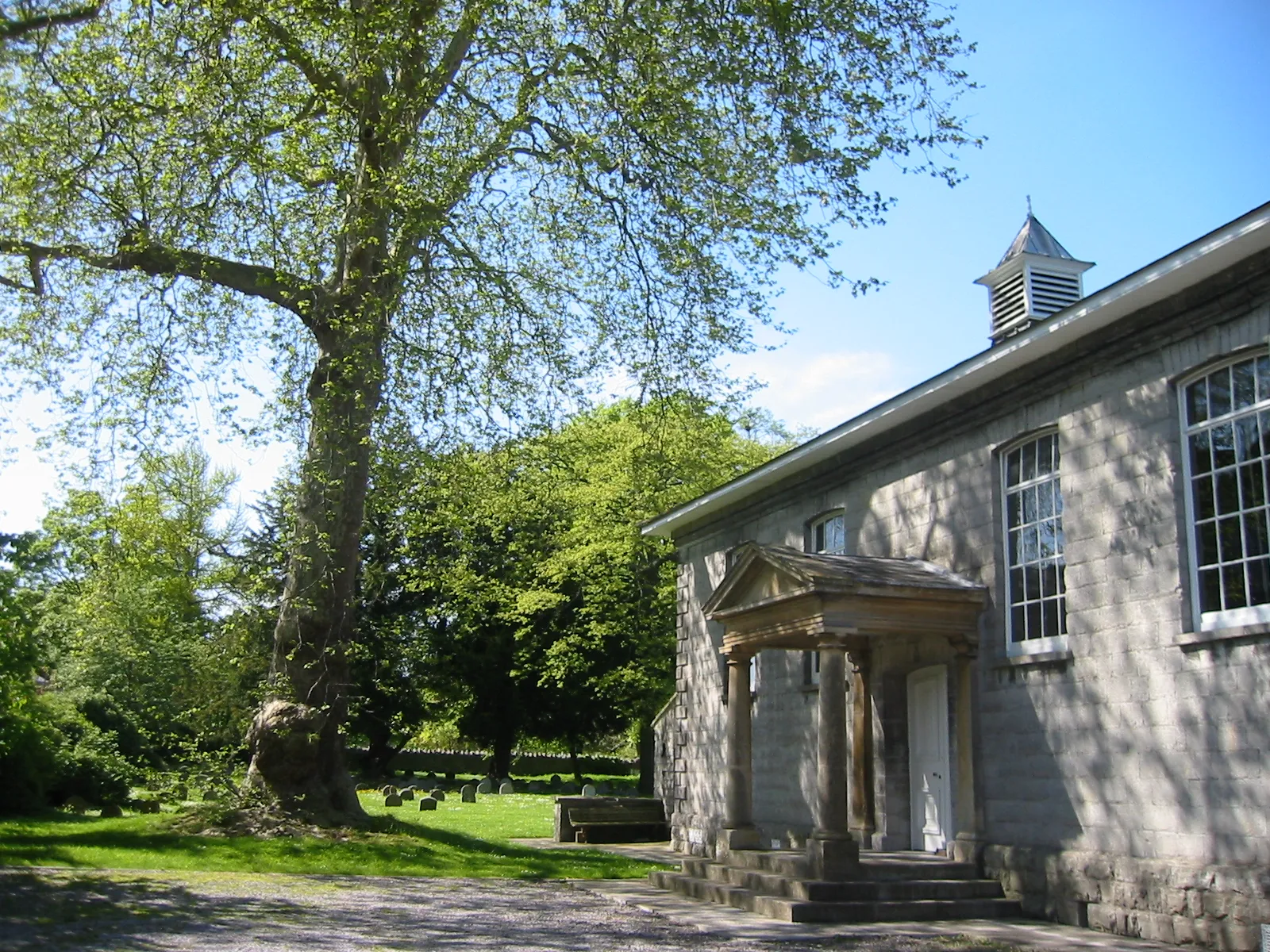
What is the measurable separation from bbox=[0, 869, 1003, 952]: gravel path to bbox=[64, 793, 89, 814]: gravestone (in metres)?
10.3

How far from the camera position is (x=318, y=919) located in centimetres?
1019

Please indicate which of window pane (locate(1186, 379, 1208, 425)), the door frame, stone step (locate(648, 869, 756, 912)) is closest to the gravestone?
stone step (locate(648, 869, 756, 912))

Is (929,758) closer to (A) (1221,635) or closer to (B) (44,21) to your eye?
(A) (1221,635)

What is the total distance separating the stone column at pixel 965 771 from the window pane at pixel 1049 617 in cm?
96

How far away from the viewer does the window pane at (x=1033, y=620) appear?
12.4 metres

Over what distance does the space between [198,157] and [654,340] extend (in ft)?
21.2

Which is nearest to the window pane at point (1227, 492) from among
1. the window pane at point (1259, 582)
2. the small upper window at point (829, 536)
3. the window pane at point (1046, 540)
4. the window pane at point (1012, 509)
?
the window pane at point (1259, 582)

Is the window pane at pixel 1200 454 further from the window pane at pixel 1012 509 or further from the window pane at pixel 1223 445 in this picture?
the window pane at pixel 1012 509

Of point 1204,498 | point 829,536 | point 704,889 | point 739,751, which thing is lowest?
point 704,889

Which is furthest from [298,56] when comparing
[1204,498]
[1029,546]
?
[1204,498]

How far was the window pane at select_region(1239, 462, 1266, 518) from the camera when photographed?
9750mm

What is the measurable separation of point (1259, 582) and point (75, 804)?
68.1 ft

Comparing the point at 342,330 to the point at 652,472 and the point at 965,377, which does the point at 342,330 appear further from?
the point at 652,472

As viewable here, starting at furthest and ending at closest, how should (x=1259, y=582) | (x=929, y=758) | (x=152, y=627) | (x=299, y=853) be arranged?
(x=152, y=627), (x=299, y=853), (x=929, y=758), (x=1259, y=582)
